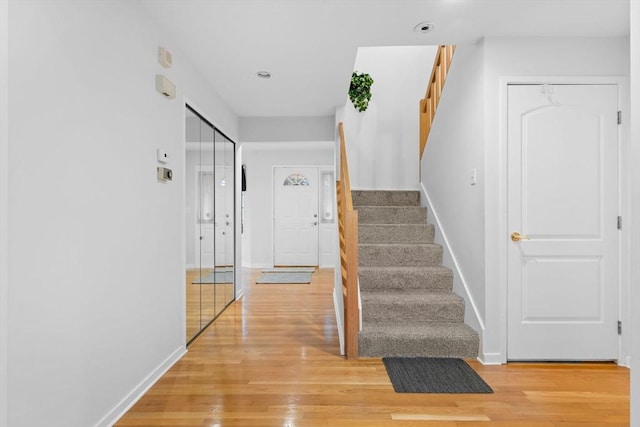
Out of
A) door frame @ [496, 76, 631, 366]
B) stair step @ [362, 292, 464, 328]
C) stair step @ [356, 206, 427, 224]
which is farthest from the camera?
stair step @ [356, 206, 427, 224]

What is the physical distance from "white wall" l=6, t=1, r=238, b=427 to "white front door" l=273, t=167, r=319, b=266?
4.98 meters

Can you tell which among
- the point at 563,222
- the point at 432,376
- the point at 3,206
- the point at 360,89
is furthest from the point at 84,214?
the point at 360,89

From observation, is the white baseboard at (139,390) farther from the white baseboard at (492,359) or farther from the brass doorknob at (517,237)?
the brass doorknob at (517,237)

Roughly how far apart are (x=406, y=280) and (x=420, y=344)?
65cm

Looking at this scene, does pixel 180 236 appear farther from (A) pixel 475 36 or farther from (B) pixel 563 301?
(B) pixel 563 301

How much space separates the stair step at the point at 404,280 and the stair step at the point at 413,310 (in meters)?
0.22

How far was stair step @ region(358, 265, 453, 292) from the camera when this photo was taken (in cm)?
323

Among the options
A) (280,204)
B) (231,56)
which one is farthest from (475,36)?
(280,204)

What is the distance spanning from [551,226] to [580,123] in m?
0.79

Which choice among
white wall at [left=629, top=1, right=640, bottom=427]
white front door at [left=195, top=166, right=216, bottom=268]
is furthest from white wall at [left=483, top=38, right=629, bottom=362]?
white front door at [left=195, top=166, right=216, bottom=268]

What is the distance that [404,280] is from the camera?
3.26 metres

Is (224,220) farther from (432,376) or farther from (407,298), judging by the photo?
A: (432,376)

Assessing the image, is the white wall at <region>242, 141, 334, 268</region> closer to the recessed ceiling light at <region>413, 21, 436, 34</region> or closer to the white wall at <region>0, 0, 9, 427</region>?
the recessed ceiling light at <region>413, 21, 436, 34</region>

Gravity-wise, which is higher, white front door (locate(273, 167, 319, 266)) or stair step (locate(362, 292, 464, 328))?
white front door (locate(273, 167, 319, 266))
